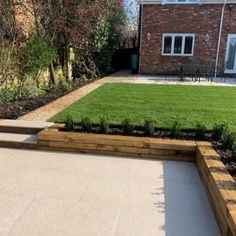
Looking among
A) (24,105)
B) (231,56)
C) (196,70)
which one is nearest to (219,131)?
(24,105)

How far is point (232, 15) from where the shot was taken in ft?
45.0

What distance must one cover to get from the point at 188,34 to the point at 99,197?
12.8m

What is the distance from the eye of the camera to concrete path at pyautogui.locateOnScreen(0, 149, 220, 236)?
8.77 ft

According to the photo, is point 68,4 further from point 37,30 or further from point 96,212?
point 96,212

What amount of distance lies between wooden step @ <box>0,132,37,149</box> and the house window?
445 inches

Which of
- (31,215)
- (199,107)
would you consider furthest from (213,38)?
(31,215)

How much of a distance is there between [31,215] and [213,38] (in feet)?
44.8

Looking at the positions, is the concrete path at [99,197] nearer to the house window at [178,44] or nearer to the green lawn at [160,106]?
the green lawn at [160,106]

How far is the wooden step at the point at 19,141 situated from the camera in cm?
460

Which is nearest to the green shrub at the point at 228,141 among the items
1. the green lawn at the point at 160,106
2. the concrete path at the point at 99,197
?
the concrete path at the point at 99,197

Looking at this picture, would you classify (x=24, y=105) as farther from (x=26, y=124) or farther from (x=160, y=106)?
(x=160, y=106)

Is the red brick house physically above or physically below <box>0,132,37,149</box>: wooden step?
above

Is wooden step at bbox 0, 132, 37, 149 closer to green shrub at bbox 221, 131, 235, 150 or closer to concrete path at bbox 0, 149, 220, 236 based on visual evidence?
concrete path at bbox 0, 149, 220, 236

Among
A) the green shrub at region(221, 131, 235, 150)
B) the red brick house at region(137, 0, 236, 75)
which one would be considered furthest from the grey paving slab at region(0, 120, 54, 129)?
the red brick house at region(137, 0, 236, 75)
